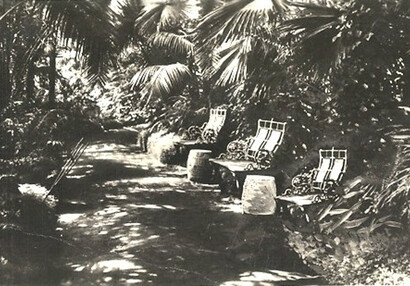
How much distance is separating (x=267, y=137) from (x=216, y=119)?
395 millimetres

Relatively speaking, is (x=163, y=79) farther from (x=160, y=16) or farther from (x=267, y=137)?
(x=267, y=137)

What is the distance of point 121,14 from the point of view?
3174 millimetres

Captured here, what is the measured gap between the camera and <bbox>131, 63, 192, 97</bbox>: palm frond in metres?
3.14

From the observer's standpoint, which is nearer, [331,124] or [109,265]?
[109,265]

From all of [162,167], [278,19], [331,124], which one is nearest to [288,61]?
[278,19]

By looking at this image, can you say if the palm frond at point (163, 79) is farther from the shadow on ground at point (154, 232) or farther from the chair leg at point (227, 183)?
the chair leg at point (227, 183)

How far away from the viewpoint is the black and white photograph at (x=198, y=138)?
3.15m

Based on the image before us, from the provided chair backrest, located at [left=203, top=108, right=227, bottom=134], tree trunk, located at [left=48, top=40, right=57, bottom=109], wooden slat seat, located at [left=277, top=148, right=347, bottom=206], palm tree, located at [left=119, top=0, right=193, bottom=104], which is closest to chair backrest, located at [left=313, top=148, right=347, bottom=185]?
wooden slat seat, located at [left=277, top=148, right=347, bottom=206]

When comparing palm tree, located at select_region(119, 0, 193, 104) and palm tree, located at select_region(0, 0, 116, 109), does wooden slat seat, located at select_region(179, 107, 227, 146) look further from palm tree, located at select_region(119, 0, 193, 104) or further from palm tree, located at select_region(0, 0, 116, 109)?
palm tree, located at select_region(0, 0, 116, 109)

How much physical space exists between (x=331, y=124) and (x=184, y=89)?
1123mm

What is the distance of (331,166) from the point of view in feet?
10.8

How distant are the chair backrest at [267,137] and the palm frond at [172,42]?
74cm

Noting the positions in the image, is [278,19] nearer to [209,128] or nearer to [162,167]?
[209,128]

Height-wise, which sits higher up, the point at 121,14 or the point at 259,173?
the point at 121,14
